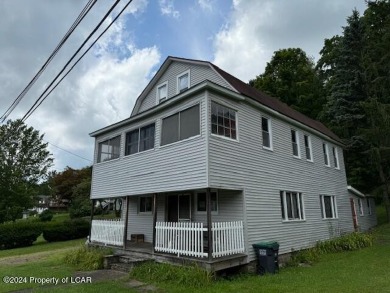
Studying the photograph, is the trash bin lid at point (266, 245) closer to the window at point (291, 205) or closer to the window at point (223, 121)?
the window at point (291, 205)

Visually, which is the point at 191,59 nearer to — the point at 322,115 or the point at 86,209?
the point at 322,115

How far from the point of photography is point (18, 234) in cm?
2103

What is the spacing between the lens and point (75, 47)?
7.44 m

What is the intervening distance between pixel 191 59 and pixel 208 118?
524 centimetres

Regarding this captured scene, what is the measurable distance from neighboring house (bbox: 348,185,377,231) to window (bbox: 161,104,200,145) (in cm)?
1399

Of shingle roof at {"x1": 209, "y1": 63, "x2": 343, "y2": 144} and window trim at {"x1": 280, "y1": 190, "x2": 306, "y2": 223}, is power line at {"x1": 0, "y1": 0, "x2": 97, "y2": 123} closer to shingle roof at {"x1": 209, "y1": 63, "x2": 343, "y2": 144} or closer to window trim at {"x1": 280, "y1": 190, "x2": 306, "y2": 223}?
shingle roof at {"x1": 209, "y1": 63, "x2": 343, "y2": 144}

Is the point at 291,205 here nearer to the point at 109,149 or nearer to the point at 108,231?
the point at 108,231

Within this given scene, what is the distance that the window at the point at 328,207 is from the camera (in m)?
15.9

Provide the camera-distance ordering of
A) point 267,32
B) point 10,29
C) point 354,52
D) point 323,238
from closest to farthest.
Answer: point 10,29, point 323,238, point 267,32, point 354,52

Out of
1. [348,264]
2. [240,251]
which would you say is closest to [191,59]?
[240,251]

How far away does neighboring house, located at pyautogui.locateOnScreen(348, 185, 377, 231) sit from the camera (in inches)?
776

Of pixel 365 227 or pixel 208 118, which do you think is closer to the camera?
pixel 208 118

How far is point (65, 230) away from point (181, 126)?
1685 centimetres

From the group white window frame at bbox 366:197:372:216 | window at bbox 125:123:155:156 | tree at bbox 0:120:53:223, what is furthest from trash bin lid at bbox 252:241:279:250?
tree at bbox 0:120:53:223
